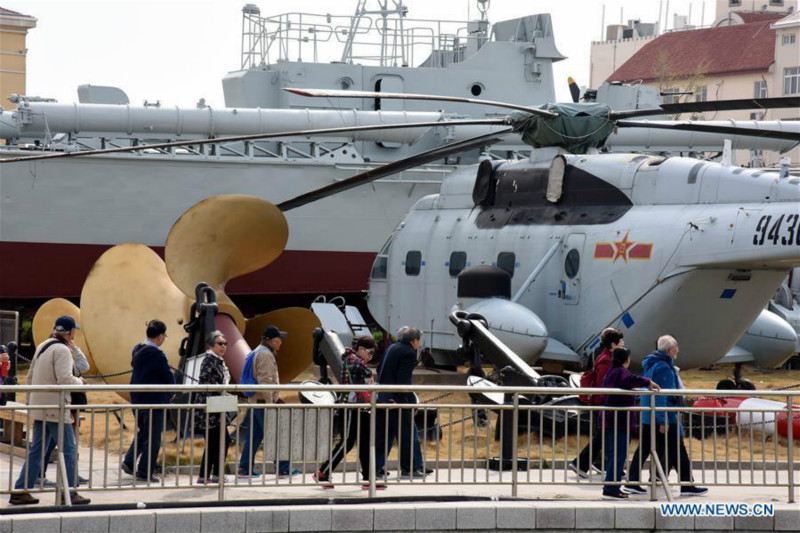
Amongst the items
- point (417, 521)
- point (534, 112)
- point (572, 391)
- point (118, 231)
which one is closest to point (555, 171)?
point (534, 112)

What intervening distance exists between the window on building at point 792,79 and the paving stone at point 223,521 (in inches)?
2605

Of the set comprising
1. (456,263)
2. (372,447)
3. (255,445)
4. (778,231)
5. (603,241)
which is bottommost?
(255,445)

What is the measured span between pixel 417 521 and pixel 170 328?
27.8 feet

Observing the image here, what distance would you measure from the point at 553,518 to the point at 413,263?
11.7 metres

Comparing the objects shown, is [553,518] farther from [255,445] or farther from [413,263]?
[413,263]

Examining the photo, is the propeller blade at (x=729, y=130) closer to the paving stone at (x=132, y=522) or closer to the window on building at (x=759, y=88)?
the paving stone at (x=132, y=522)

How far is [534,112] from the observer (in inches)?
698

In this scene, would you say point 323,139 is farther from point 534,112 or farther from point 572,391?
point 572,391

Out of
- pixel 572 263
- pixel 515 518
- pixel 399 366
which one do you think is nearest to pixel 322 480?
pixel 399 366

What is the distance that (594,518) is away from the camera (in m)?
10.0

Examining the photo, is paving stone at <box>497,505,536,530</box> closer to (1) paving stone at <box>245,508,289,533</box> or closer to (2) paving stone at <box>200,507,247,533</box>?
(1) paving stone at <box>245,508,289,533</box>

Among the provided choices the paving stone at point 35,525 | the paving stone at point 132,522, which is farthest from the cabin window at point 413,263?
the paving stone at point 35,525

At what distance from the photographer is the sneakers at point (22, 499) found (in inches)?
389

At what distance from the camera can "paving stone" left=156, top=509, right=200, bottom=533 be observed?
9.50 meters
